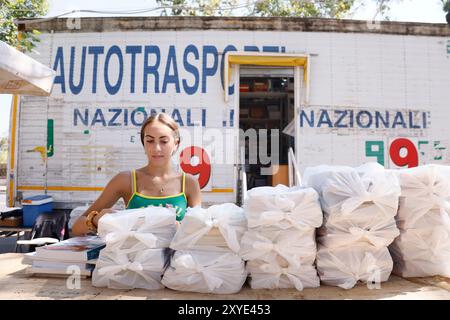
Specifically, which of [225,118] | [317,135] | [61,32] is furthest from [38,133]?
[317,135]

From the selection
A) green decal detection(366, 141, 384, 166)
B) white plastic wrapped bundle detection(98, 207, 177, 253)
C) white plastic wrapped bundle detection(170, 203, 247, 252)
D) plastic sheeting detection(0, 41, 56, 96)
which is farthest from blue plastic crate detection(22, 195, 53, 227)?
green decal detection(366, 141, 384, 166)

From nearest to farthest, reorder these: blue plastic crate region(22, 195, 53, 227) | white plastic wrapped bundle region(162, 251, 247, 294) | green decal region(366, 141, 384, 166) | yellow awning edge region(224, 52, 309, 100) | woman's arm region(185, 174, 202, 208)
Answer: white plastic wrapped bundle region(162, 251, 247, 294) < woman's arm region(185, 174, 202, 208) < blue plastic crate region(22, 195, 53, 227) < yellow awning edge region(224, 52, 309, 100) < green decal region(366, 141, 384, 166)

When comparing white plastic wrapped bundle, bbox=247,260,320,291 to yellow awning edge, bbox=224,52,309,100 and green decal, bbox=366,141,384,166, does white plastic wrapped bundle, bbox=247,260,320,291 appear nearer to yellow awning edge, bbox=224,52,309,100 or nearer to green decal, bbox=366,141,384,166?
yellow awning edge, bbox=224,52,309,100

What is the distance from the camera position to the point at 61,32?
240 inches

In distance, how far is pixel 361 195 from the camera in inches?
55.8

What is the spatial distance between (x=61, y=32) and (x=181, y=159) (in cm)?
332

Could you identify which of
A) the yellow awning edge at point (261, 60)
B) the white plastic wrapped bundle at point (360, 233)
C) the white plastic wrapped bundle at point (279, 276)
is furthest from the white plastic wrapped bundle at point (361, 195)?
the yellow awning edge at point (261, 60)

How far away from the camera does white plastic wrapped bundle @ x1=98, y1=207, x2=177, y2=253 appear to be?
142cm

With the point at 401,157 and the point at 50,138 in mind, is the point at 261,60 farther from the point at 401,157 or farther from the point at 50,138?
the point at 50,138

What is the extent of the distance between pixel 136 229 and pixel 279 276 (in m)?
0.67

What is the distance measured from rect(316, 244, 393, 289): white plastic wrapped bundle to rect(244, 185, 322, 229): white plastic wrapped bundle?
0.54 feet
